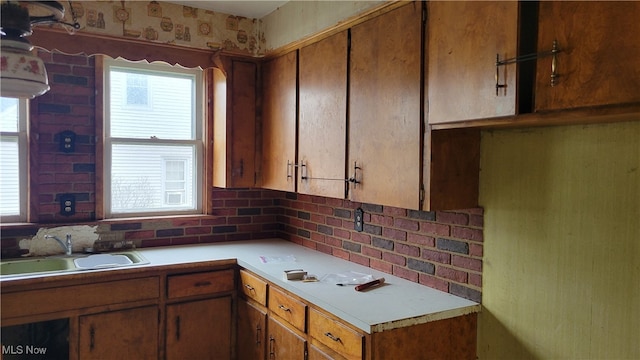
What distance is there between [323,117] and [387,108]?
57cm

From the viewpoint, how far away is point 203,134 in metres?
3.48

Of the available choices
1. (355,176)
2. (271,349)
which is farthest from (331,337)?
(355,176)

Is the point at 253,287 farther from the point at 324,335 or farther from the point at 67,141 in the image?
the point at 67,141

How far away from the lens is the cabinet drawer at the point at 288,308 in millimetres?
2234

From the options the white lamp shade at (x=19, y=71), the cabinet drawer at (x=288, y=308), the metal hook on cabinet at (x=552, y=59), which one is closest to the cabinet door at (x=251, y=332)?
the cabinet drawer at (x=288, y=308)

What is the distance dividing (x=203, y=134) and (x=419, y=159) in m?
2.04

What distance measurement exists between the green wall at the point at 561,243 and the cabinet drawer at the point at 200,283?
1.57m

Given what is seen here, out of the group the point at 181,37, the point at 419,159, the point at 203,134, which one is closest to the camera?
the point at 419,159

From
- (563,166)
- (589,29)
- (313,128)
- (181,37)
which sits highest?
(181,37)

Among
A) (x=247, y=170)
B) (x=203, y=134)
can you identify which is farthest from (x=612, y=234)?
(x=203, y=134)

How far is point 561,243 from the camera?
1730 millimetres

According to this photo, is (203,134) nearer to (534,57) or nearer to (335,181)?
(335,181)

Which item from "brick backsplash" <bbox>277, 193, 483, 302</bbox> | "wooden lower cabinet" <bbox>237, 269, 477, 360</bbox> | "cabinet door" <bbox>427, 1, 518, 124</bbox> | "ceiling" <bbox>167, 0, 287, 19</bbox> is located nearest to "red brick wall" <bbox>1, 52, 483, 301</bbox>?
"brick backsplash" <bbox>277, 193, 483, 302</bbox>

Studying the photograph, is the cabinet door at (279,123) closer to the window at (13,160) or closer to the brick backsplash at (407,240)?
the brick backsplash at (407,240)
